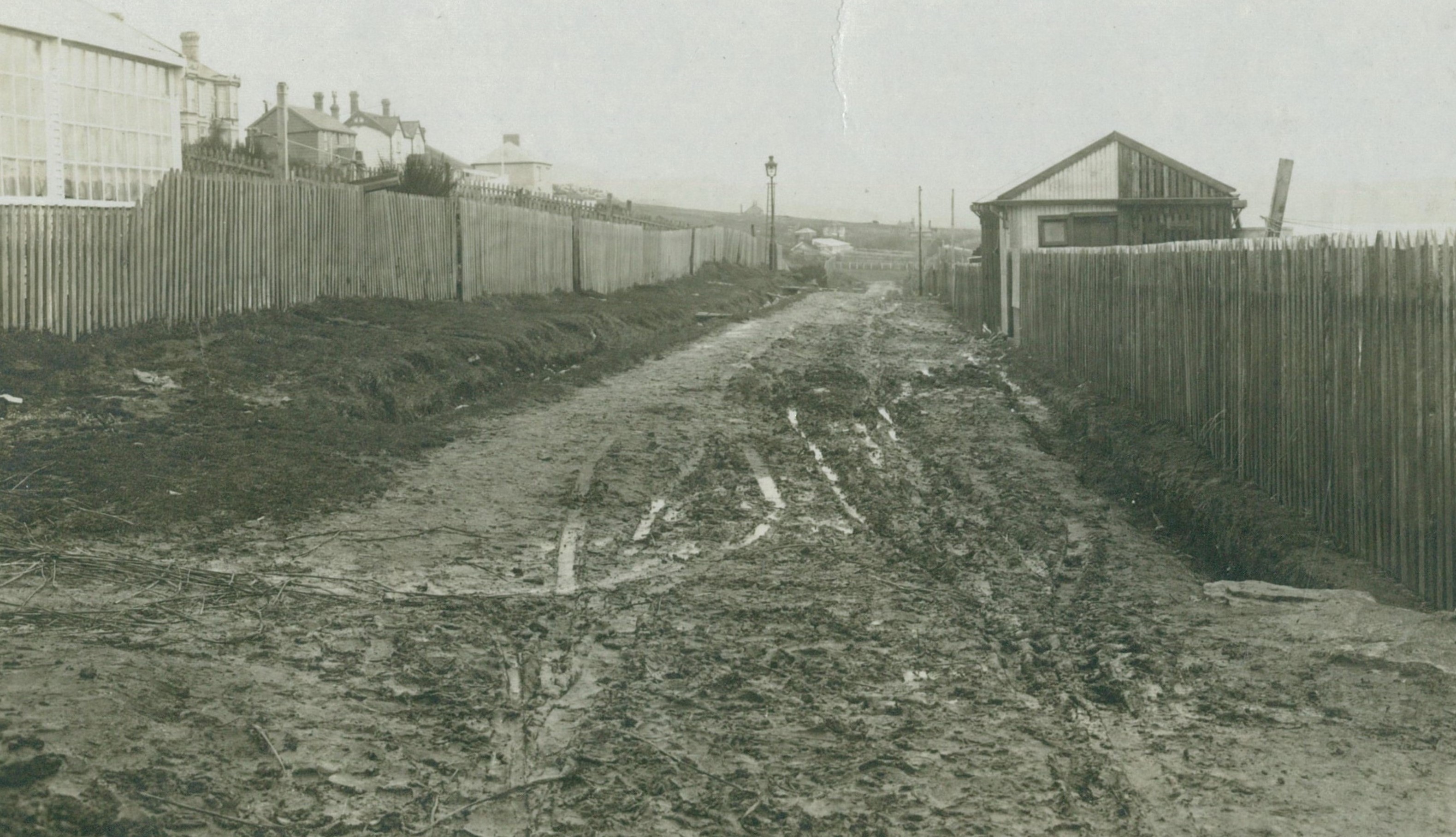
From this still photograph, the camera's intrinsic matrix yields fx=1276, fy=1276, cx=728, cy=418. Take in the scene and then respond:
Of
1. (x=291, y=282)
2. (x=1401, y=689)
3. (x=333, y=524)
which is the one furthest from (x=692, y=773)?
(x=291, y=282)

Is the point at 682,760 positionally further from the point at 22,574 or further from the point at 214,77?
the point at 214,77

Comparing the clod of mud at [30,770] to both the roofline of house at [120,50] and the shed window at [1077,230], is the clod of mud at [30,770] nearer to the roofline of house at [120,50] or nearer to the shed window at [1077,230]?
the roofline of house at [120,50]

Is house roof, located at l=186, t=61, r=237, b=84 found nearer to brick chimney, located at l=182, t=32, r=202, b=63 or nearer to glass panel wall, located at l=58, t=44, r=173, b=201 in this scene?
brick chimney, located at l=182, t=32, r=202, b=63

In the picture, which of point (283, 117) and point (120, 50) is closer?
point (120, 50)

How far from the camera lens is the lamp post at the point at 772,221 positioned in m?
48.2

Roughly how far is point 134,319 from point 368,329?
10.0 feet

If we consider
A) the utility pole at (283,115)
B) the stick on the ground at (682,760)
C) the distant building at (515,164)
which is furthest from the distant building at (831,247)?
the stick on the ground at (682,760)

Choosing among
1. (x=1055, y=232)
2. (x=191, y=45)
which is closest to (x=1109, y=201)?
(x=1055, y=232)

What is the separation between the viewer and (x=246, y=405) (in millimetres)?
10656

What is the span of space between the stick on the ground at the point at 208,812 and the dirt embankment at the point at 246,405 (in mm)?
3419

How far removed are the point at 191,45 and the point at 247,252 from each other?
117 feet

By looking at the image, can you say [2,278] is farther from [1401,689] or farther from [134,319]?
[1401,689]

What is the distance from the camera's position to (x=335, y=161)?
144ft

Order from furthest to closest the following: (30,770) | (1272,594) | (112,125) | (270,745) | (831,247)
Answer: (831,247), (112,125), (1272,594), (270,745), (30,770)
